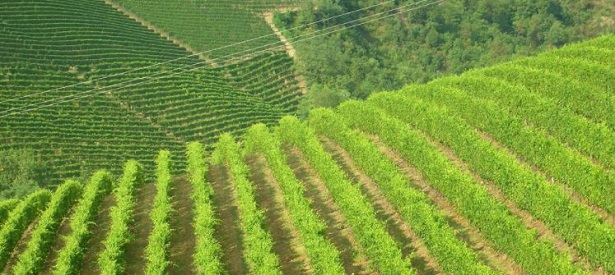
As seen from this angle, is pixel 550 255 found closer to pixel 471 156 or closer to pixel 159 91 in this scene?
pixel 471 156

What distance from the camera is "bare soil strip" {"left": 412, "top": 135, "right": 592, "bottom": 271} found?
16948mm

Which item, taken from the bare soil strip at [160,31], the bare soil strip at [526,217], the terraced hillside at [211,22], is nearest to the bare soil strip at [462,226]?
the bare soil strip at [526,217]

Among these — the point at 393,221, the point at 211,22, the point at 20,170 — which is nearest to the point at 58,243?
the point at 393,221

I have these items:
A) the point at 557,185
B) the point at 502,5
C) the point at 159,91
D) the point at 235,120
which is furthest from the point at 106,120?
the point at 502,5

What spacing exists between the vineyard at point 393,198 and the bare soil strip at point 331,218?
65 millimetres

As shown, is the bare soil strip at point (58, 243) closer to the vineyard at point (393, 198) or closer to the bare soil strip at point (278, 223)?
the vineyard at point (393, 198)

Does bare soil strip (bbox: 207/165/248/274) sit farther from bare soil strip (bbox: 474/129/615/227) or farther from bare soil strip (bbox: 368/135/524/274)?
bare soil strip (bbox: 474/129/615/227)

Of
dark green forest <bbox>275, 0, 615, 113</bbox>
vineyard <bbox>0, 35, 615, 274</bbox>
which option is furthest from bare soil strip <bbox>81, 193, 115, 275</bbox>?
dark green forest <bbox>275, 0, 615, 113</bbox>

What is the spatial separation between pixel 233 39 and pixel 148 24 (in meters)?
8.44

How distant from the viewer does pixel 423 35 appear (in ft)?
253

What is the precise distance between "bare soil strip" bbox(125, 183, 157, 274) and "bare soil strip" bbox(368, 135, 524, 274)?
991cm

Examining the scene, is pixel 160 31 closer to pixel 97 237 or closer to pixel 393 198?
pixel 97 237

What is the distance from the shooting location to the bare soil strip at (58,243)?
21.2 meters

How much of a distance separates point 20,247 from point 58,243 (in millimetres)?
1429
